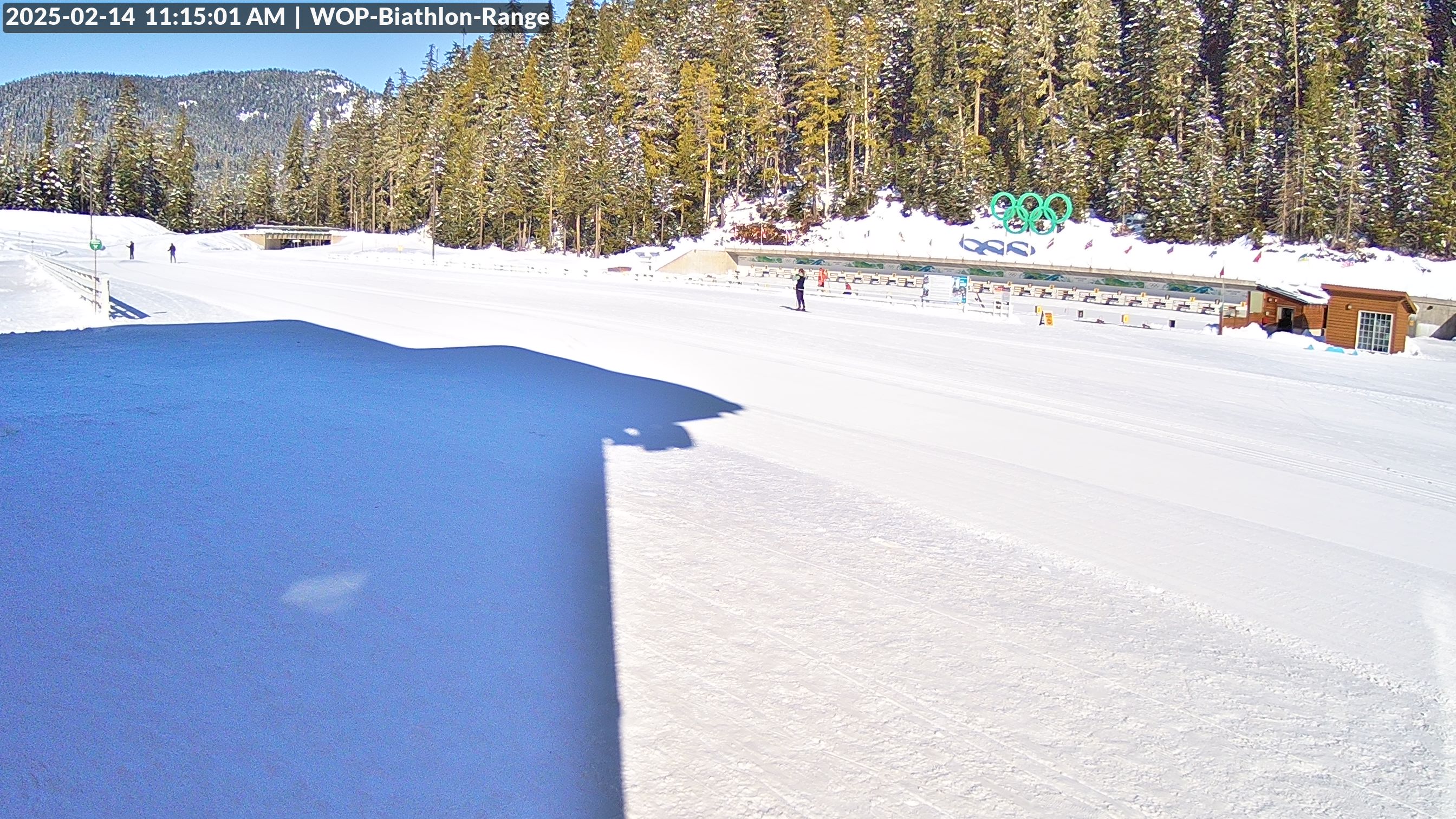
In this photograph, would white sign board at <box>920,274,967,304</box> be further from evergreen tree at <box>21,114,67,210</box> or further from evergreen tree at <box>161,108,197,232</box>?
evergreen tree at <box>21,114,67,210</box>

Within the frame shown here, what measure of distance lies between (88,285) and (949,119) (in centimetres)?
5482

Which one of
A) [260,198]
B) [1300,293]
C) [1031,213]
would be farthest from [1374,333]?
[260,198]

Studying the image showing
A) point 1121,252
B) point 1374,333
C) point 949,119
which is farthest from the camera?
point 949,119

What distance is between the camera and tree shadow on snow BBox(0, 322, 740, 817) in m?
3.69

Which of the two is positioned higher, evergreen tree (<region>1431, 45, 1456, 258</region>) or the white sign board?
evergreen tree (<region>1431, 45, 1456, 258</region>)

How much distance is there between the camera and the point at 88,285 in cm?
2338

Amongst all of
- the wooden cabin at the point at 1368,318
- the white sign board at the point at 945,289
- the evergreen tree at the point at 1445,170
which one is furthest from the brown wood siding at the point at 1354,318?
the evergreen tree at the point at 1445,170

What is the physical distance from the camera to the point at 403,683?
446cm

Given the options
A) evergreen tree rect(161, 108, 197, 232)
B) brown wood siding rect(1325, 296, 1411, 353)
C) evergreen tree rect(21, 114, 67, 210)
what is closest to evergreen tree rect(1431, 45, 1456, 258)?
brown wood siding rect(1325, 296, 1411, 353)

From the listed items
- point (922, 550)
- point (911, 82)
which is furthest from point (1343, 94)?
point (922, 550)

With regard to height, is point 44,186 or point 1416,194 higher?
point 44,186

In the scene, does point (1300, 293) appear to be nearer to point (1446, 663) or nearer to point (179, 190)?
point (1446, 663)

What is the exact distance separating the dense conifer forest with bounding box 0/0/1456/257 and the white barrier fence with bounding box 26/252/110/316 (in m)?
40.6

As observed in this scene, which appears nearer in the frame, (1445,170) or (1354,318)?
(1354,318)
